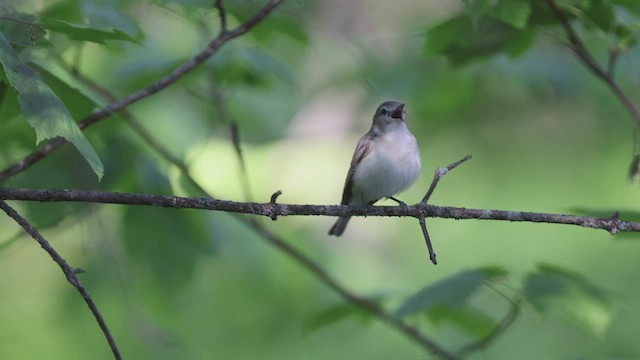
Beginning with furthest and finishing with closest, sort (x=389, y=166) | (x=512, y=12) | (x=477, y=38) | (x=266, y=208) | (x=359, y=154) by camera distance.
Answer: (x=359, y=154) → (x=389, y=166) → (x=477, y=38) → (x=512, y=12) → (x=266, y=208)

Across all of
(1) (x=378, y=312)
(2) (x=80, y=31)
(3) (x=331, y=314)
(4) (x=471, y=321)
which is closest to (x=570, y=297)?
(4) (x=471, y=321)

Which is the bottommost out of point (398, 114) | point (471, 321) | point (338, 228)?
point (471, 321)

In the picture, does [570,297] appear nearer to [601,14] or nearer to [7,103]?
[601,14]

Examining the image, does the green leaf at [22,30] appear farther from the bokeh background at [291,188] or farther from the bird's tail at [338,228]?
the bird's tail at [338,228]

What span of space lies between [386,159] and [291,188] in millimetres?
1962

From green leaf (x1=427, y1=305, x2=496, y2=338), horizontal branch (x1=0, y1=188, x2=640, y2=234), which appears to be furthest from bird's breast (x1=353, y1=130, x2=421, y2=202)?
horizontal branch (x1=0, y1=188, x2=640, y2=234)

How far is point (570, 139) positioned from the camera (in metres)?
6.87

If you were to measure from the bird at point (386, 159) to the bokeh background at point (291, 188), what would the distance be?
1.25ft

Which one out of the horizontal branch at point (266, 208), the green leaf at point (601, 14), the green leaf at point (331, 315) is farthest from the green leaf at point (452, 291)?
the green leaf at point (601, 14)

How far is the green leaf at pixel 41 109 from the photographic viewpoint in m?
2.10

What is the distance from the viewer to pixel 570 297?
3.34 meters

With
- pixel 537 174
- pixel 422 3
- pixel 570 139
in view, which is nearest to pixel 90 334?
pixel 537 174

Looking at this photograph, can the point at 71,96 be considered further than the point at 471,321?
No

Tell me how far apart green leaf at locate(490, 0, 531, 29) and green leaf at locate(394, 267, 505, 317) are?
93 centimetres
